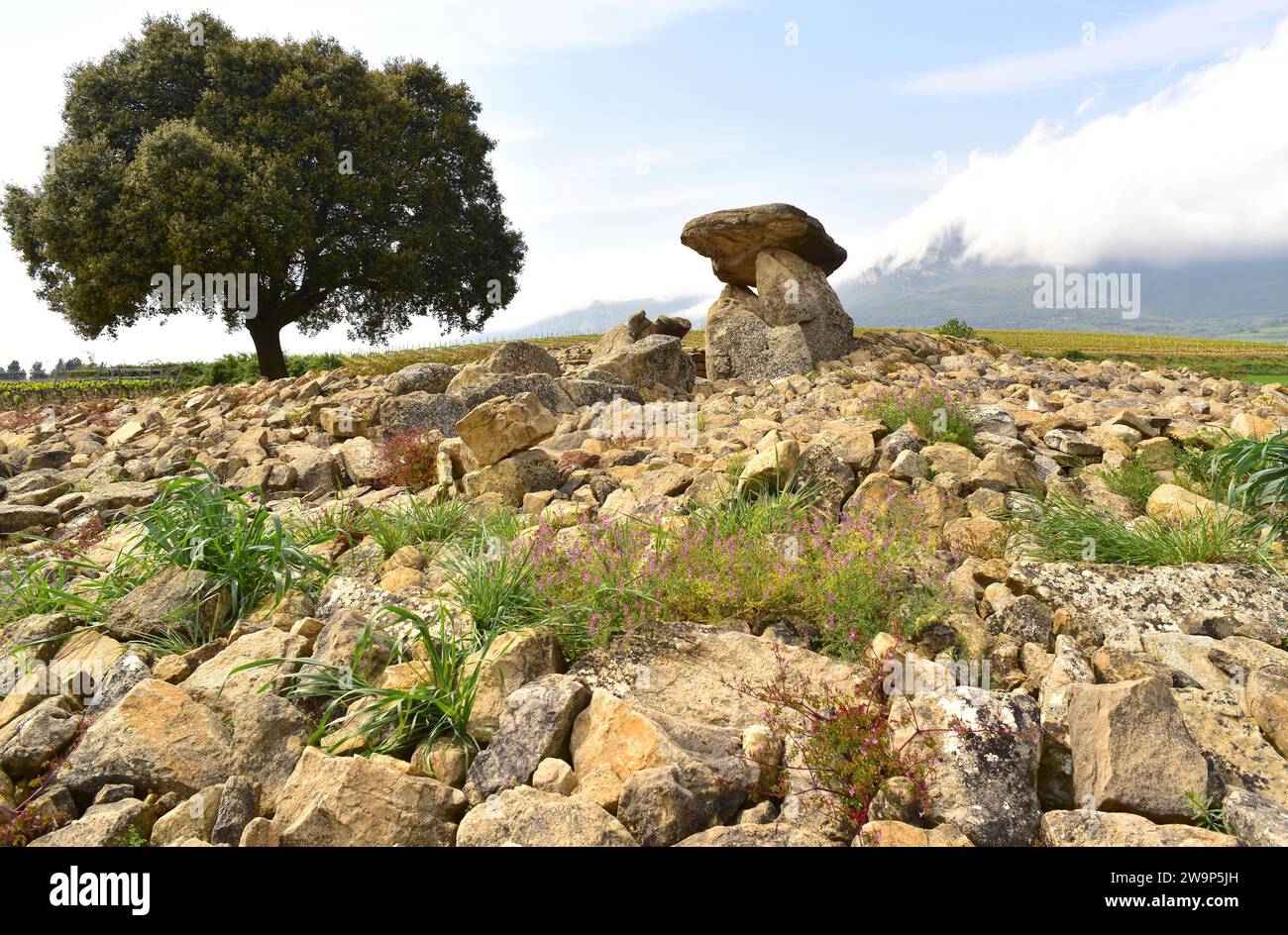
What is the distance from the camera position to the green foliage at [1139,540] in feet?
16.2

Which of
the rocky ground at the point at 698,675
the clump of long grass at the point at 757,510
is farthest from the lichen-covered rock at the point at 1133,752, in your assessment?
the clump of long grass at the point at 757,510

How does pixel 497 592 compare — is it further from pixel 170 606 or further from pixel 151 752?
pixel 170 606

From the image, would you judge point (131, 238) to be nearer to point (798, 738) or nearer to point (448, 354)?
point (448, 354)

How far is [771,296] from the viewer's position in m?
17.5

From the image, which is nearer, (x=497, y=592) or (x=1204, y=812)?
(x=1204, y=812)

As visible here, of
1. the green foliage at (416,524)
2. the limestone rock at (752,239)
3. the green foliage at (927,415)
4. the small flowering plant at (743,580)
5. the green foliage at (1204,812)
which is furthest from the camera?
the limestone rock at (752,239)

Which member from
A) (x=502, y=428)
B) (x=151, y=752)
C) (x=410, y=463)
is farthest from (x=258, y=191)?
(x=151, y=752)

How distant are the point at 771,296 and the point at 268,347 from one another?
16.6 meters

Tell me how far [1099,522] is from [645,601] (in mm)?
3113

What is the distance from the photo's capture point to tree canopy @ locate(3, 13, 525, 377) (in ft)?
66.7

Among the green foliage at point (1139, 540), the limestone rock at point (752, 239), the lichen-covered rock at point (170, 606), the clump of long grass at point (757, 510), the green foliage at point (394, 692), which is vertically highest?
the limestone rock at point (752, 239)

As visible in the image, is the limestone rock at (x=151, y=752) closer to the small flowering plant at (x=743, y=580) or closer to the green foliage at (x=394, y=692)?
the green foliage at (x=394, y=692)

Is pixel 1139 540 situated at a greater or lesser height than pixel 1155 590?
greater

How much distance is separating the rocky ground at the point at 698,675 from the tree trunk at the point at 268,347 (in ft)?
61.2
